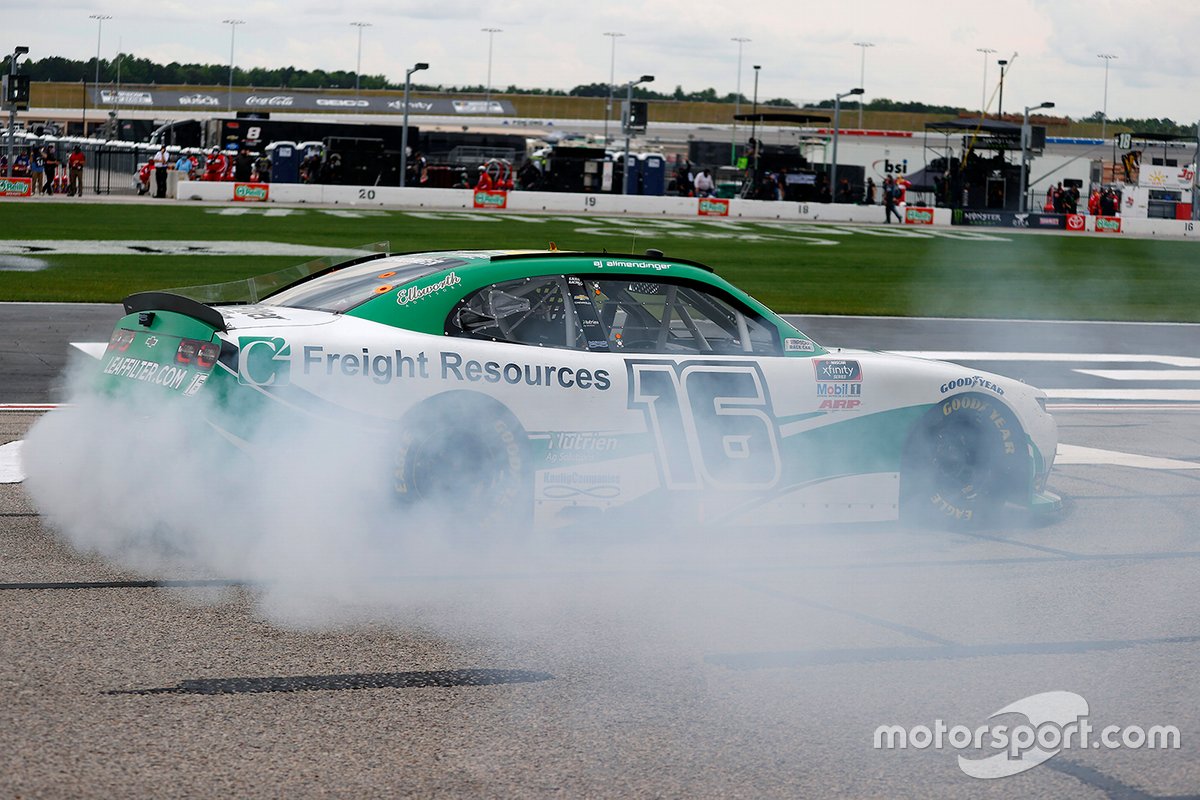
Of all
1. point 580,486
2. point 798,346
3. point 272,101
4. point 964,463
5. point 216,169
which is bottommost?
point 580,486

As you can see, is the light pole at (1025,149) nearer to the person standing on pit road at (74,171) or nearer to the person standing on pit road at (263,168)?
the person standing on pit road at (263,168)

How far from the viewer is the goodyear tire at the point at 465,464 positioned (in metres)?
6.18

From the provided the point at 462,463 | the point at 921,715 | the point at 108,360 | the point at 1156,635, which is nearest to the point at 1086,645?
the point at 1156,635

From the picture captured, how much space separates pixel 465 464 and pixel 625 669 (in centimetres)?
165

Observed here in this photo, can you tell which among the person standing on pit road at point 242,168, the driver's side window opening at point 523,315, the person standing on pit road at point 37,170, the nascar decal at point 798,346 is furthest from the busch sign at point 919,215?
the driver's side window opening at point 523,315

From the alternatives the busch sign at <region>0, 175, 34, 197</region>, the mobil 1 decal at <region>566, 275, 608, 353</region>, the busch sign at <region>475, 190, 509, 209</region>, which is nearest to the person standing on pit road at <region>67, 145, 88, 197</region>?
the busch sign at <region>0, 175, 34, 197</region>

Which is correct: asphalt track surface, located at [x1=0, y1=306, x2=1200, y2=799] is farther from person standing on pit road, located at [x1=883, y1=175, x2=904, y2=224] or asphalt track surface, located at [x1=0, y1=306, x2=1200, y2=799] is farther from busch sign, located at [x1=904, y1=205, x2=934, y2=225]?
busch sign, located at [x1=904, y1=205, x2=934, y2=225]

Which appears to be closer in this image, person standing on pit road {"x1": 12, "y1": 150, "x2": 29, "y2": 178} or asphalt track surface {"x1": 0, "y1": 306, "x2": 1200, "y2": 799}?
asphalt track surface {"x1": 0, "y1": 306, "x2": 1200, "y2": 799}

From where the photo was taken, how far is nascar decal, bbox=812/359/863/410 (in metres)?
6.92

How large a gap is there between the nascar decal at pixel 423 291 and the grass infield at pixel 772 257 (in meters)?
11.0

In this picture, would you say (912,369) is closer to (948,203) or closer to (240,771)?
(240,771)

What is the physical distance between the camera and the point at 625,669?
4.86 meters

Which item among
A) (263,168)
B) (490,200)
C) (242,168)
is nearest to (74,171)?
(242,168)

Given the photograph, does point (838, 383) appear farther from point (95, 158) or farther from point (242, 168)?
point (95, 158)
